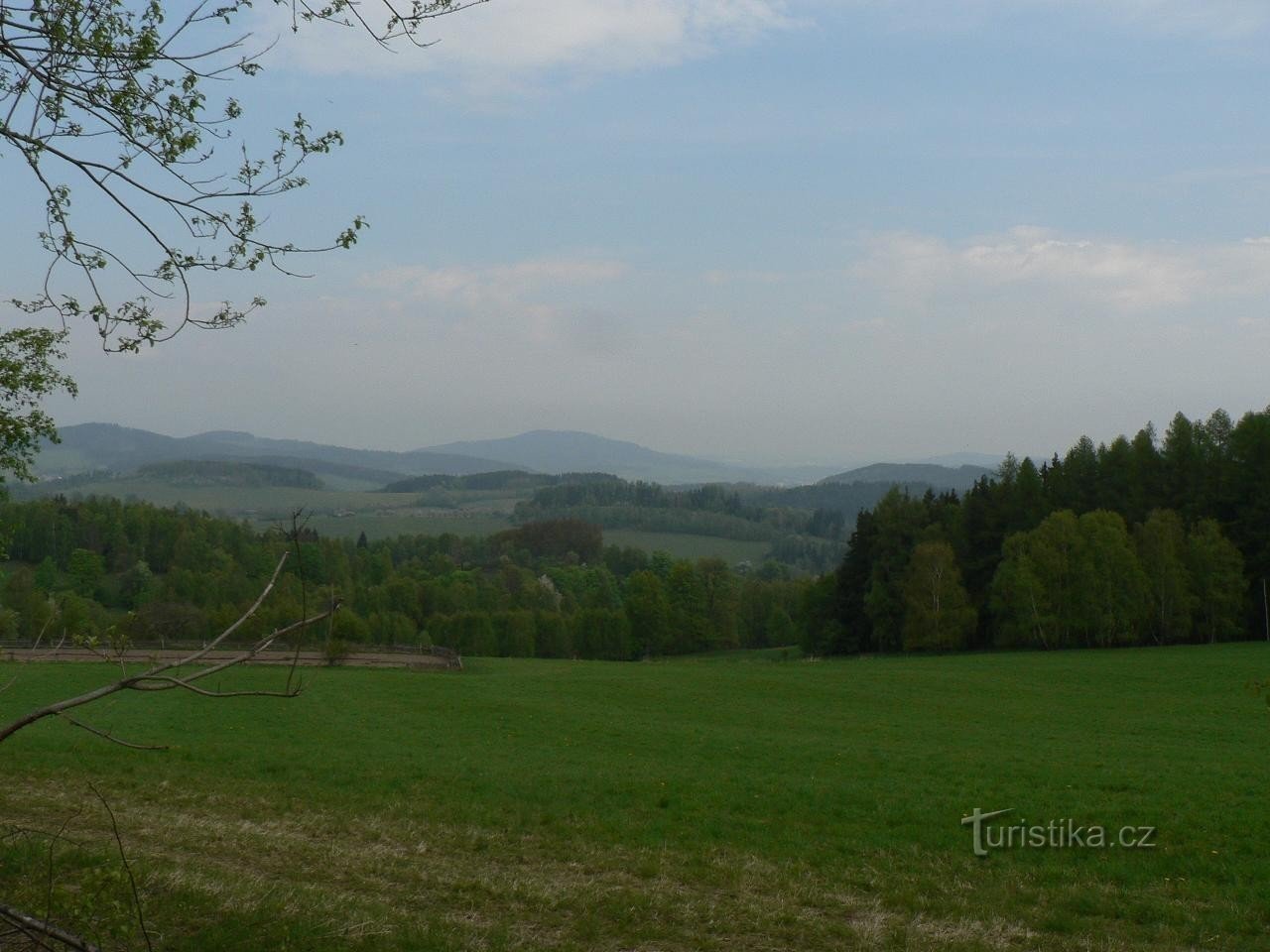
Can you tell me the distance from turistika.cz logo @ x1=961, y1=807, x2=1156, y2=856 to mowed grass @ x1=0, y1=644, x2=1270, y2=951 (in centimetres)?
26

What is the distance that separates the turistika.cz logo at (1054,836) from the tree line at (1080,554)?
4770 centimetres

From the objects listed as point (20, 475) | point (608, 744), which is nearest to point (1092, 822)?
point (608, 744)

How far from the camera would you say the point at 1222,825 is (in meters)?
12.9

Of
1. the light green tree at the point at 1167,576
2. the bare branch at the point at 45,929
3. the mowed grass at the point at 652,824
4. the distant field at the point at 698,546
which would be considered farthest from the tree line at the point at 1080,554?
the distant field at the point at 698,546

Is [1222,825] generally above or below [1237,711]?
above

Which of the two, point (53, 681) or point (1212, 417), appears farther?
point (1212, 417)

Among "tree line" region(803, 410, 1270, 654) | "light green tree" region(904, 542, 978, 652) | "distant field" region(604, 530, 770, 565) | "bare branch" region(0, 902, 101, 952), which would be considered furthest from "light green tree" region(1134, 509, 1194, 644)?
"distant field" region(604, 530, 770, 565)

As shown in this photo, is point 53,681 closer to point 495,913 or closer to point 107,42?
point 495,913

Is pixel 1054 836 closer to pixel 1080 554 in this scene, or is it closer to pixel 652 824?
pixel 652 824

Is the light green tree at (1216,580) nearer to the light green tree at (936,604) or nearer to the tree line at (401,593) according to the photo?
the light green tree at (936,604)

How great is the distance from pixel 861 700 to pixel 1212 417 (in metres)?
41.7

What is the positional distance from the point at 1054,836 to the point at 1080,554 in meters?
49.8

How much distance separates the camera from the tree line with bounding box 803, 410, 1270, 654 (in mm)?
56938

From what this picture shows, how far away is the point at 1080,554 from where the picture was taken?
189 feet
